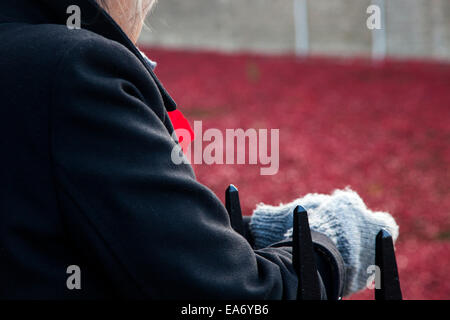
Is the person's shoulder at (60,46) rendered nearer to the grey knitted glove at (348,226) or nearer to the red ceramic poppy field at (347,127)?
the grey knitted glove at (348,226)

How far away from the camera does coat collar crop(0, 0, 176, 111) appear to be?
784mm

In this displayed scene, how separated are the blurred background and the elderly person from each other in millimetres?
563

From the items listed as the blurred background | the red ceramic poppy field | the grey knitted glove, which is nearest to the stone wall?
the blurred background

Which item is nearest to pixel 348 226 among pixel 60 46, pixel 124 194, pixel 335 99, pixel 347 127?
pixel 124 194

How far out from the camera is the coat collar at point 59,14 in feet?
2.57

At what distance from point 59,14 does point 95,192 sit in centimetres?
29

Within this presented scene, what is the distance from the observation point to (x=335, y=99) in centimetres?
827

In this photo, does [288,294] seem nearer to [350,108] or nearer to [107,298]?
[107,298]

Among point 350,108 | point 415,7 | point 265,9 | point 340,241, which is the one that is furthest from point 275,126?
point 415,7

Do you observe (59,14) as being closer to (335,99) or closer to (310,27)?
(335,99)

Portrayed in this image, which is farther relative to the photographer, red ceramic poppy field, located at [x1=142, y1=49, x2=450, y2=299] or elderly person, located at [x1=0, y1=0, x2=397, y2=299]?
red ceramic poppy field, located at [x1=142, y1=49, x2=450, y2=299]

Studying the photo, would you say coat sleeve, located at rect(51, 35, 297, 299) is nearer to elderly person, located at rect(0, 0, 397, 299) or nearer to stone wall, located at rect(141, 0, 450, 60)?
elderly person, located at rect(0, 0, 397, 299)
